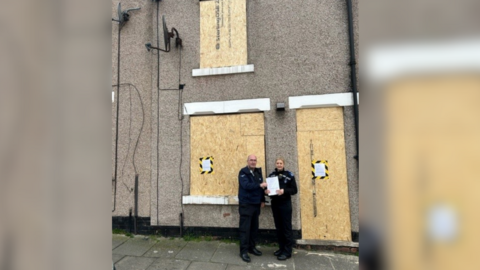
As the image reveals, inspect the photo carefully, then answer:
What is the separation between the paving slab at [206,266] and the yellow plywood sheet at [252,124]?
257 centimetres

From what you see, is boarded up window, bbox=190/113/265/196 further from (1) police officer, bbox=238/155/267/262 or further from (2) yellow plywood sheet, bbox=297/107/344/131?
(2) yellow plywood sheet, bbox=297/107/344/131

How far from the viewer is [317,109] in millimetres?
5141

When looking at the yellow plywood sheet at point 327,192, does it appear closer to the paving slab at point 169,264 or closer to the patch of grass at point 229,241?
the patch of grass at point 229,241

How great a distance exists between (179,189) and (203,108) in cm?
188

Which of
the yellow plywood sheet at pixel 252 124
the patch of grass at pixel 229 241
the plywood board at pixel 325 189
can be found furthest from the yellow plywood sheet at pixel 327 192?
the patch of grass at pixel 229 241

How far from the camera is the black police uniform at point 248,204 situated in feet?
14.8

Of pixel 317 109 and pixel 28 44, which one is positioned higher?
pixel 317 109

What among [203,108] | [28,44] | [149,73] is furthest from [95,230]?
[149,73]

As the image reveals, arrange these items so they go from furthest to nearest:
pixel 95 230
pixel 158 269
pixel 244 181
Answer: pixel 244 181, pixel 158 269, pixel 95 230

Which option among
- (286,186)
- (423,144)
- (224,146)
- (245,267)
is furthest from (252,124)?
(423,144)

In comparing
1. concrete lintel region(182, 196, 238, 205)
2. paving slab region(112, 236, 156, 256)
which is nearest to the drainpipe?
concrete lintel region(182, 196, 238, 205)

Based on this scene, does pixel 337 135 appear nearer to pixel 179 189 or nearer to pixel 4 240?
pixel 179 189

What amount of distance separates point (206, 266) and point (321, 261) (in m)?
2.08

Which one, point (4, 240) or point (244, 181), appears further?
point (244, 181)
